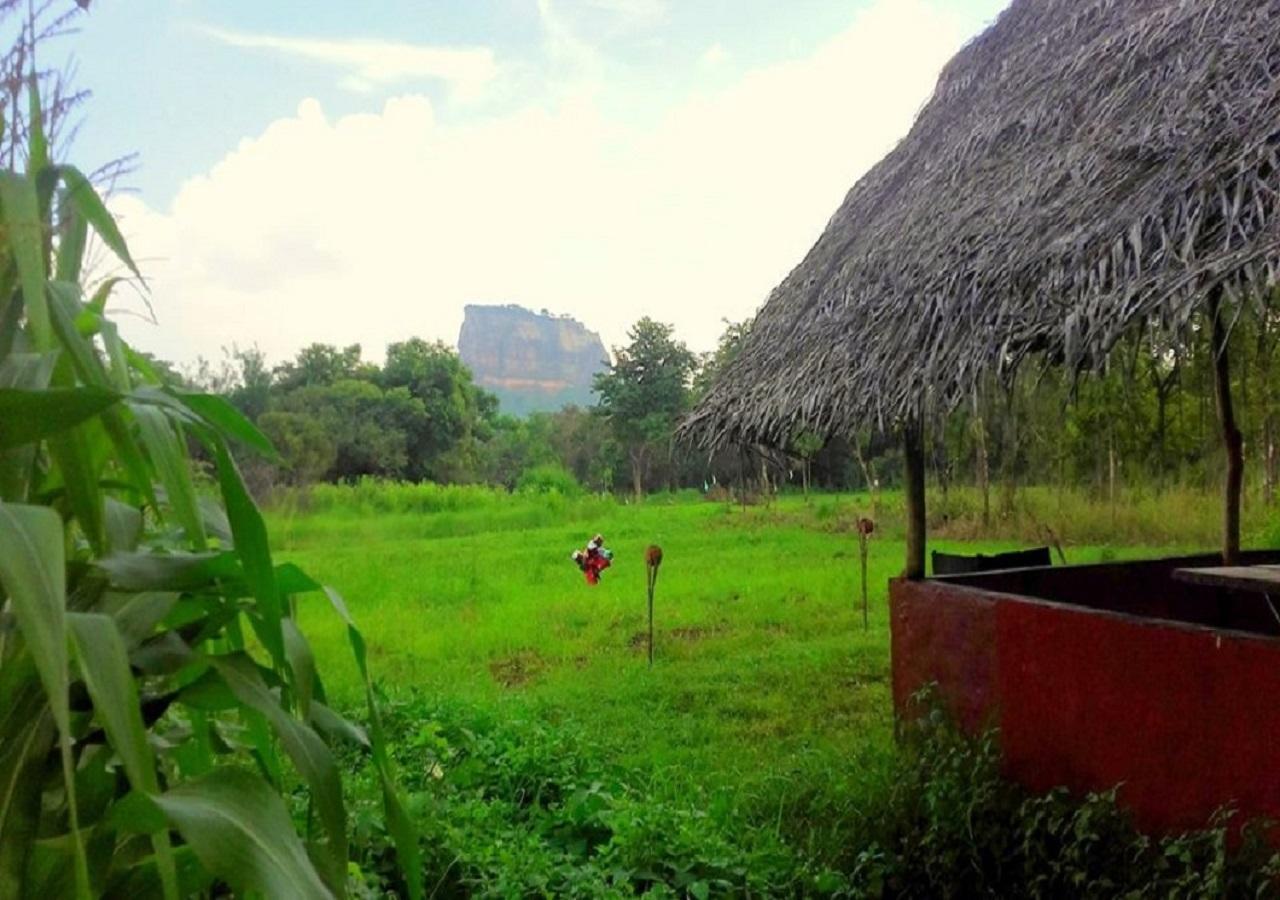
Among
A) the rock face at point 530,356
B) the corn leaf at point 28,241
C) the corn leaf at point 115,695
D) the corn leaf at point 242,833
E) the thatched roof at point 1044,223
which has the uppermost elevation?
the rock face at point 530,356

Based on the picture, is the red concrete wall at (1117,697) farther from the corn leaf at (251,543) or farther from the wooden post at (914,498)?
the corn leaf at (251,543)

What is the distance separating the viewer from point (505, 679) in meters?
3.79

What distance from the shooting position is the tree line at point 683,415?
279 centimetres

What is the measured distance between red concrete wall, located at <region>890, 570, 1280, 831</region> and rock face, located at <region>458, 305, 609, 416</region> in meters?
7.46

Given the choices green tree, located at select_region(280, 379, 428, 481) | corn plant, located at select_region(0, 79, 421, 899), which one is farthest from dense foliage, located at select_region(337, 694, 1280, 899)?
green tree, located at select_region(280, 379, 428, 481)

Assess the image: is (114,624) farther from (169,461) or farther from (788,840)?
(788,840)

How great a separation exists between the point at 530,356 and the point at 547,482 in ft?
18.2

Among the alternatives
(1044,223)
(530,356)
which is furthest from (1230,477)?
(530,356)

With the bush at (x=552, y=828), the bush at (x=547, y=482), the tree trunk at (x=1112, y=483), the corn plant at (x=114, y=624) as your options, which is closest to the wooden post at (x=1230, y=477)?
the bush at (x=552, y=828)

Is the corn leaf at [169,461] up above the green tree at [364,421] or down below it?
below

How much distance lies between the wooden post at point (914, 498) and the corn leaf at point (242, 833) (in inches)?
88.3

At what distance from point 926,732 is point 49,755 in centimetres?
212

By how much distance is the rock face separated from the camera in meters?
11.2

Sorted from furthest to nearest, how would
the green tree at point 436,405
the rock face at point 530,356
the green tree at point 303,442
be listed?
the rock face at point 530,356 < the green tree at point 436,405 < the green tree at point 303,442
